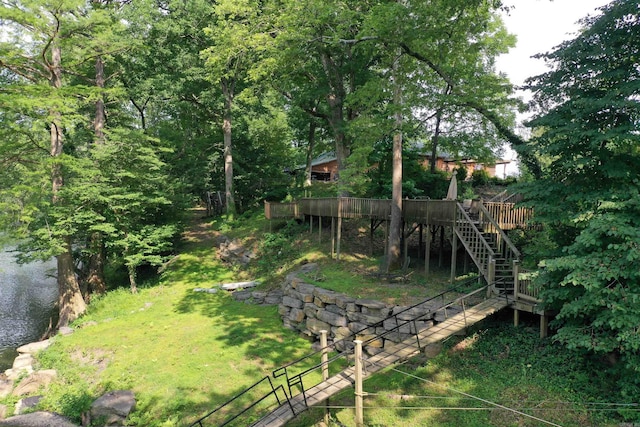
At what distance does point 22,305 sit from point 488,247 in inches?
939

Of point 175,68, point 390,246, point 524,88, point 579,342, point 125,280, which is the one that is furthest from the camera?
point 175,68

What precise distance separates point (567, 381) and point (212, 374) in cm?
829

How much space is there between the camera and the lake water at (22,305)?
15.7 meters

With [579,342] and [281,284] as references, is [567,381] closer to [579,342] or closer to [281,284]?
[579,342]

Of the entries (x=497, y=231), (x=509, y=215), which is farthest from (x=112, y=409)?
(x=509, y=215)

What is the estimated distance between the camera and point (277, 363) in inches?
426

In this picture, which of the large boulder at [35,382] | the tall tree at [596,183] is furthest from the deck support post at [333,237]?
the large boulder at [35,382]

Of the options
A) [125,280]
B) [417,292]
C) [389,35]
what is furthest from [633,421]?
[125,280]

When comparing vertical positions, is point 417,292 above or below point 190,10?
below

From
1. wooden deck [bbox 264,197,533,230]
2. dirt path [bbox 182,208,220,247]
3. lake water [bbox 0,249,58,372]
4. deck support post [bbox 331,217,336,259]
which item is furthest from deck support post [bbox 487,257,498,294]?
dirt path [bbox 182,208,220,247]

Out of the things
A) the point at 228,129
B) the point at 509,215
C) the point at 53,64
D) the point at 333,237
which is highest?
the point at 53,64

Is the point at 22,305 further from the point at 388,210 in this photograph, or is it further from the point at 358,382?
the point at 358,382

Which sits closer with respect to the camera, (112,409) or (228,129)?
(112,409)

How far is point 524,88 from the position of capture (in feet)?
27.5
